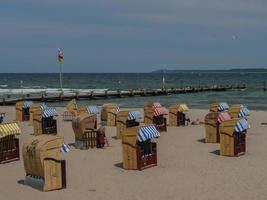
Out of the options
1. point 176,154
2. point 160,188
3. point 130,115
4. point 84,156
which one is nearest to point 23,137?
point 130,115

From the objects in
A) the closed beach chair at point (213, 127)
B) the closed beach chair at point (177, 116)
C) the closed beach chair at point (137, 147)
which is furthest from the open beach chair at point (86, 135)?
the closed beach chair at point (177, 116)

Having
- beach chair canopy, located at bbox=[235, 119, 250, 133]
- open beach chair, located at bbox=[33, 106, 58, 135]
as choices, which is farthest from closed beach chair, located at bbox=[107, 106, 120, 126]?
beach chair canopy, located at bbox=[235, 119, 250, 133]

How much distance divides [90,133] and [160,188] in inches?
301

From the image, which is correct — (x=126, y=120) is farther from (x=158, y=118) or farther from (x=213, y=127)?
(x=213, y=127)

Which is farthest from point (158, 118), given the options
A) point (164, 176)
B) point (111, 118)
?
point (164, 176)

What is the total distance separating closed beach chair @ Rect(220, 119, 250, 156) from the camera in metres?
19.5

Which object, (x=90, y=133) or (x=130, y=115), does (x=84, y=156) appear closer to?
(x=90, y=133)

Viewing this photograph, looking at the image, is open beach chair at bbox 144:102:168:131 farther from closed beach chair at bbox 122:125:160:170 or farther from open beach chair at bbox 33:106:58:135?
closed beach chair at bbox 122:125:160:170

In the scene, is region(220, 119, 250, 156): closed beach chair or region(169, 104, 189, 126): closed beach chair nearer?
region(220, 119, 250, 156): closed beach chair

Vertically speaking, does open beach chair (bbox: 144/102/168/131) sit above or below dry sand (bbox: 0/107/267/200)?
above

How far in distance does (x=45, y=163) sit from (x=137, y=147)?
3.74 metres

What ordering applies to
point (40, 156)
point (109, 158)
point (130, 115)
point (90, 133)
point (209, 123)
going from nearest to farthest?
point (40, 156) < point (109, 158) < point (90, 133) < point (209, 123) < point (130, 115)

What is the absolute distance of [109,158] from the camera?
1936cm

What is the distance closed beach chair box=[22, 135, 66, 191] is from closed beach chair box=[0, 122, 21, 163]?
3949 mm
